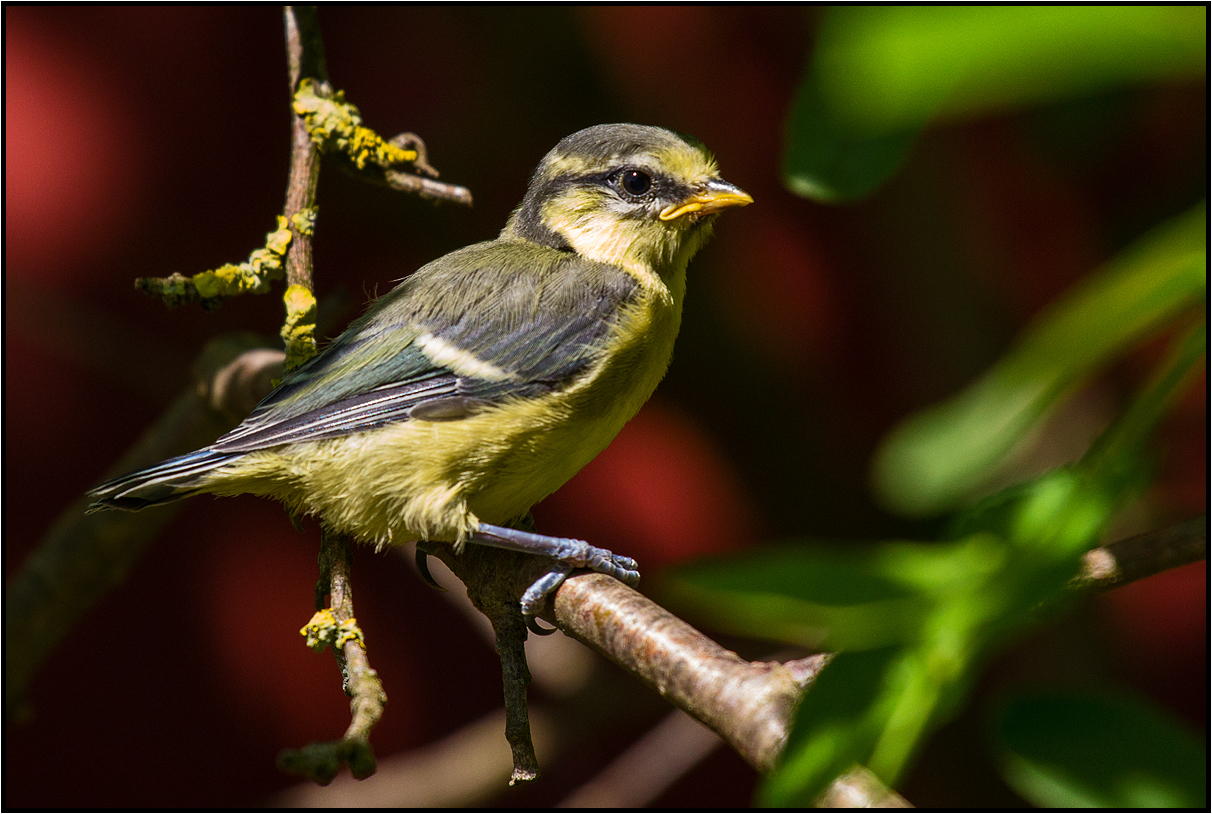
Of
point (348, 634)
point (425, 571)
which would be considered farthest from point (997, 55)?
point (425, 571)

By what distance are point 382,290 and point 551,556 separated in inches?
64.0

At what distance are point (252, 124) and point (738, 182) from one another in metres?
1.68

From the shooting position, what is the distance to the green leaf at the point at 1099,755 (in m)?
0.65

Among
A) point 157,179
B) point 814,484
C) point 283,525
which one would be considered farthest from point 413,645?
point 157,179

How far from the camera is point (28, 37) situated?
312cm

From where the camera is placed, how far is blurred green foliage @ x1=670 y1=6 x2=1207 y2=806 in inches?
16.2

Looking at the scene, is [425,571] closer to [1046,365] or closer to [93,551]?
[93,551]

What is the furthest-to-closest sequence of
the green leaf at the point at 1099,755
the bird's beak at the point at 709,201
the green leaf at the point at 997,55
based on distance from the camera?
the bird's beak at the point at 709,201 → the green leaf at the point at 1099,755 → the green leaf at the point at 997,55

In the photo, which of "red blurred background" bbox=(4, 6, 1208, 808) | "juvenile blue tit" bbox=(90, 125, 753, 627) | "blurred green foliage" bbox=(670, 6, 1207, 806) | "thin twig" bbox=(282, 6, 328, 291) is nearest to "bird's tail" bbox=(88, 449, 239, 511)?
"juvenile blue tit" bbox=(90, 125, 753, 627)

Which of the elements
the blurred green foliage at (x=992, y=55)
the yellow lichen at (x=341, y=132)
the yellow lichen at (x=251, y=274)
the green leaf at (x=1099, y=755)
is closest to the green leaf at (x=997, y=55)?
the blurred green foliage at (x=992, y=55)

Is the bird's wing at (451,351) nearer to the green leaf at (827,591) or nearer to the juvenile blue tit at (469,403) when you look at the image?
the juvenile blue tit at (469,403)

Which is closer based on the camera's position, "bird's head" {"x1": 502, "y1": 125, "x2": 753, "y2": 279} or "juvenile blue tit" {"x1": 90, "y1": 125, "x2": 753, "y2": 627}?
"juvenile blue tit" {"x1": 90, "y1": 125, "x2": 753, "y2": 627}

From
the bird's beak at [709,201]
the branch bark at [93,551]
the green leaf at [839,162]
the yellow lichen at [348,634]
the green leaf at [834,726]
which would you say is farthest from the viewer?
the branch bark at [93,551]

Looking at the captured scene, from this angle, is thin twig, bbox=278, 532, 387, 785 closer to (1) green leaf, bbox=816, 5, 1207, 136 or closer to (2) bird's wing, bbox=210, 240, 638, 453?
(2) bird's wing, bbox=210, 240, 638, 453
